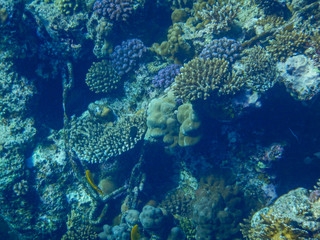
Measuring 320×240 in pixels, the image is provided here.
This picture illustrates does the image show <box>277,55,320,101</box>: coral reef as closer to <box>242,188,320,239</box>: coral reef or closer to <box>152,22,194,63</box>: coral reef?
<box>242,188,320,239</box>: coral reef

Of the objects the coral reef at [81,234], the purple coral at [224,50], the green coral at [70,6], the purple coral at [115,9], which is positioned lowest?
the coral reef at [81,234]

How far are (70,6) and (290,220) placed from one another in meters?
7.93

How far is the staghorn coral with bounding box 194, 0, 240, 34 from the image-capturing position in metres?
5.13

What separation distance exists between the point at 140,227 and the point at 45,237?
2.82 m

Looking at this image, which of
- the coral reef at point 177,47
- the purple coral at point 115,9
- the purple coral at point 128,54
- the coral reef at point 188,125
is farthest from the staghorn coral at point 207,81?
the purple coral at point 115,9

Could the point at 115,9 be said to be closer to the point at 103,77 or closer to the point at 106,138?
the point at 103,77

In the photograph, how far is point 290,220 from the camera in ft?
11.6

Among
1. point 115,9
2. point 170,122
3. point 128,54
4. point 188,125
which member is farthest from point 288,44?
point 115,9

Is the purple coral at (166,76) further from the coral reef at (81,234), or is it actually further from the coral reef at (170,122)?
the coral reef at (81,234)

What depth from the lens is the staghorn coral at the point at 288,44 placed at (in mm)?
4430

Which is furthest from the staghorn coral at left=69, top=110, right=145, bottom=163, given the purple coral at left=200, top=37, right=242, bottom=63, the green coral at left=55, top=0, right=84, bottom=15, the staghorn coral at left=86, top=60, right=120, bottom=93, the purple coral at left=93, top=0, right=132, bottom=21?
the green coral at left=55, top=0, right=84, bottom=15

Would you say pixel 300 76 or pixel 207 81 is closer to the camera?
pixel 300 76

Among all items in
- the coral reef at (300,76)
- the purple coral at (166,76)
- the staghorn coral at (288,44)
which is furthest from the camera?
the purple coral at (166,76)

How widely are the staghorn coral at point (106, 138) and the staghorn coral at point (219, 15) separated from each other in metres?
3.10
